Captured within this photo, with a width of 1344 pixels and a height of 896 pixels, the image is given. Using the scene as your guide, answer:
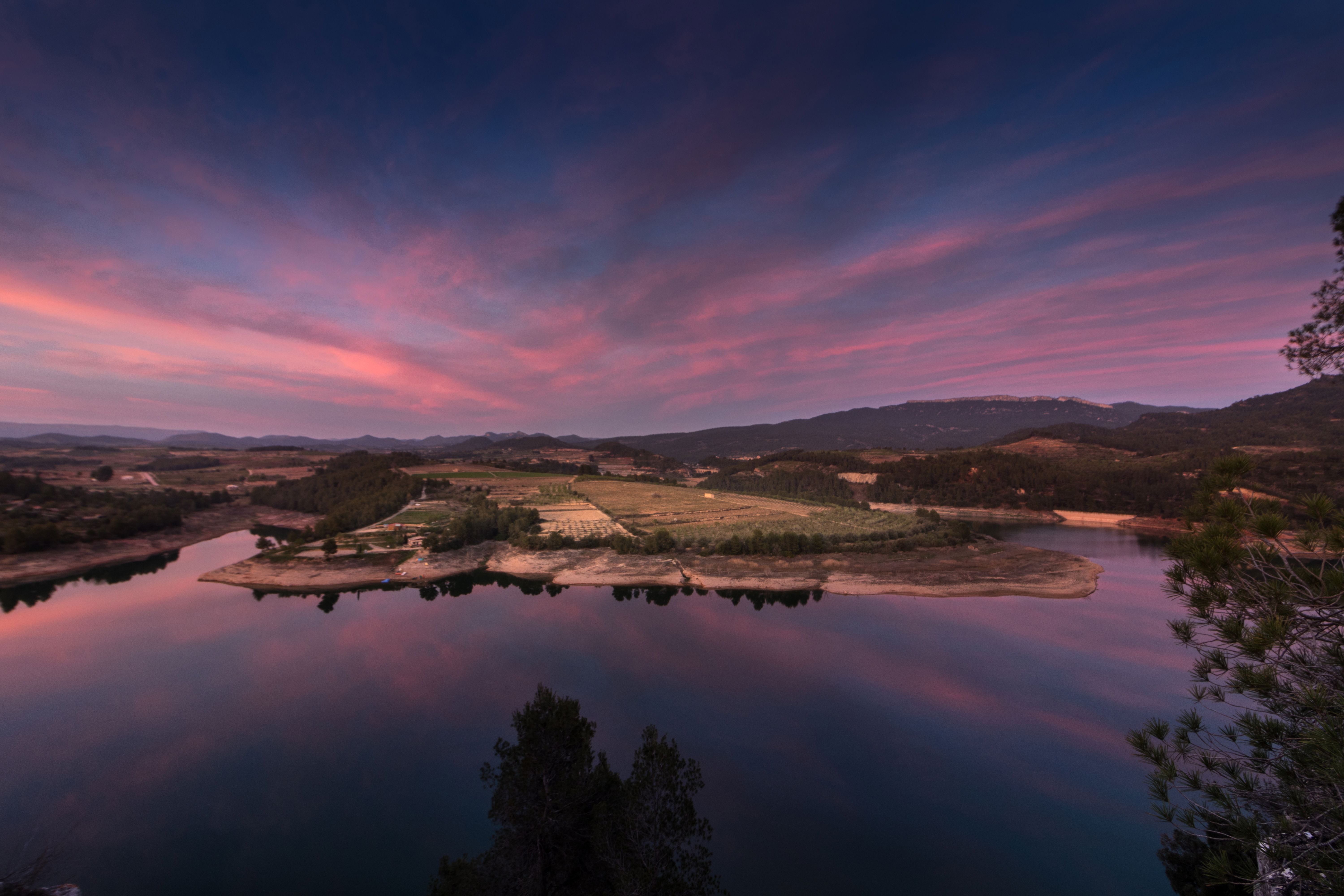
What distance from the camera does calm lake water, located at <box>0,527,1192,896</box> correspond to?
44.0 feet

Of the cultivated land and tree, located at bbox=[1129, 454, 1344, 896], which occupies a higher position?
tree, located at bbox=[1129, 454, 1344, 896]

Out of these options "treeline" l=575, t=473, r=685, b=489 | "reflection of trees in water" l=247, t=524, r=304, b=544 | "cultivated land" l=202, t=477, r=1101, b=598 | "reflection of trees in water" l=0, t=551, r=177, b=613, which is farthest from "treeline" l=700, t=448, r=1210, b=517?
"reflection of trees in water" l=0, t=551, r=177, b=613

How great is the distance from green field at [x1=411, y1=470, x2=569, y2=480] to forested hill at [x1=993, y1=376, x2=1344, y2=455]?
423 feet

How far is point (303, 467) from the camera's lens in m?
112

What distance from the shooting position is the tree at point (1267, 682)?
4.99m

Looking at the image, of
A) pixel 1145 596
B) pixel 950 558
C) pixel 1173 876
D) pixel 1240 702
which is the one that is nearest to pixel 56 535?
pixel 1173 876

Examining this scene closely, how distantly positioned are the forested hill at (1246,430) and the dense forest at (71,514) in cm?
14355

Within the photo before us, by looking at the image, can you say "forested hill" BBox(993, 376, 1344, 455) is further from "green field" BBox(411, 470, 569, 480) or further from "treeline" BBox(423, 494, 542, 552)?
"green field" BBox(411, 470, 569, 480)

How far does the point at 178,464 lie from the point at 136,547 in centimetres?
8638

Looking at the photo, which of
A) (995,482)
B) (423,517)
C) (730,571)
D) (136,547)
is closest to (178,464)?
(136,547)

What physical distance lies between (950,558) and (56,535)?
8769cm

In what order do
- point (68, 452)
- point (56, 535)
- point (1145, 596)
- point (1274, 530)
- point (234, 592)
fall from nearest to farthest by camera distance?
point (1274, 530) → point (1145, 596) → point (234, 592) → point (56, 535) → point (68, 452)

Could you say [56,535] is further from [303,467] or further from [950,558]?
[950,558]

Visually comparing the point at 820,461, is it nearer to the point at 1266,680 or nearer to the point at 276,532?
the point at 276,532
